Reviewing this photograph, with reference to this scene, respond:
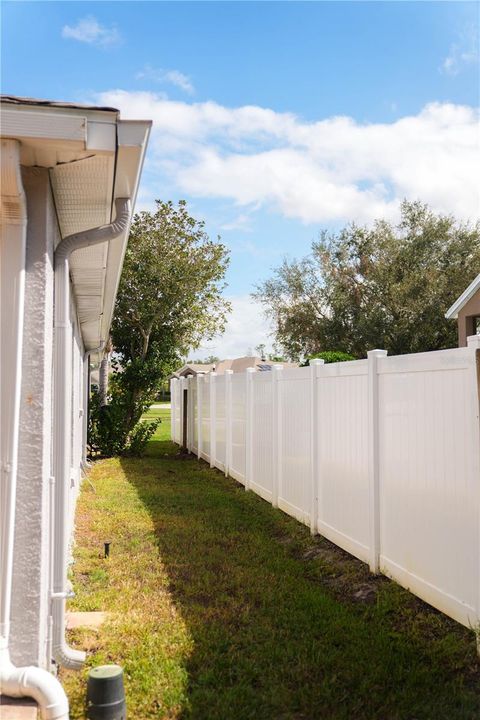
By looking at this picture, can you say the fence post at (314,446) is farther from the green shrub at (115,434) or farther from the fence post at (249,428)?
the green shrub at (115,434)

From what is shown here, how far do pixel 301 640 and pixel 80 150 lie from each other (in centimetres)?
315

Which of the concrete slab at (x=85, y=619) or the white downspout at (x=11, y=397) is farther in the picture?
the concrete slab at (x=85, y=619)

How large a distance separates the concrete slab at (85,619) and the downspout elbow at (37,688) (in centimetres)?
138

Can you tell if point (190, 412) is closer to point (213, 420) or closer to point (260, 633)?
point (213, 420)

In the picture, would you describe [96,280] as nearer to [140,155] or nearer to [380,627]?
[140,155]

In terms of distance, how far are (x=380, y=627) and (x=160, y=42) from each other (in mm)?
6433

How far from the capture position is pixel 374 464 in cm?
519

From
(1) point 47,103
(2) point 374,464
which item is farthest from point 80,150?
(2) point 374,464

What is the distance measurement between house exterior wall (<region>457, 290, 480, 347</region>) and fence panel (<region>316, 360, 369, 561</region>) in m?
12.5

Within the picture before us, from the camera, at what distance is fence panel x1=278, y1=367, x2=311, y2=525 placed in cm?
695

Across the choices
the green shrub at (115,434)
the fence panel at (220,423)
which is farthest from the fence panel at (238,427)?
the green shrub at (115,434)

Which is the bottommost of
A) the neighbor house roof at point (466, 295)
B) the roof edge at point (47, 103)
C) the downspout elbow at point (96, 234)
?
the downspout elbow at point (96, 234)

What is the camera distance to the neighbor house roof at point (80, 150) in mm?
2951

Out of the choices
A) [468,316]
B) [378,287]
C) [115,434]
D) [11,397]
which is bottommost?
[115,434]
